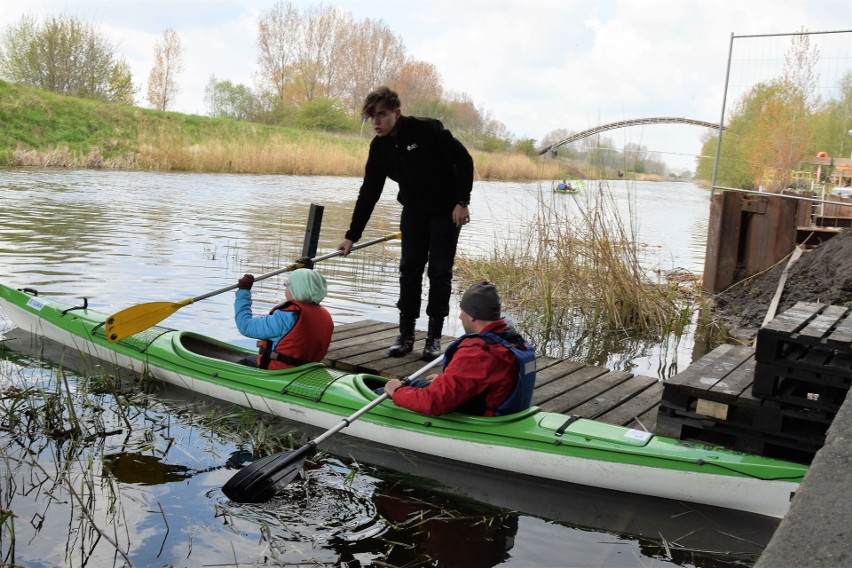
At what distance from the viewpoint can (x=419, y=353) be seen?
6184mm

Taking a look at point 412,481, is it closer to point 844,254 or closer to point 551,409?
point 551,409

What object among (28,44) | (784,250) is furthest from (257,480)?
(28,44)

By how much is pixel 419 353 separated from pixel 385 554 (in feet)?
8.96

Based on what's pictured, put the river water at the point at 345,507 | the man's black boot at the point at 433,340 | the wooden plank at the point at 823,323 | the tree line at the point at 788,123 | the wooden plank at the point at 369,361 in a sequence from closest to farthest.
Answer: the river water at the point at 345,507 → the wooden plank at the point at 823,323 → the wooden plank at the point at 369,361 → the man's black boot at the point at 433,340 → the tree line at the point at 788,123

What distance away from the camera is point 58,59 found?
110 feet

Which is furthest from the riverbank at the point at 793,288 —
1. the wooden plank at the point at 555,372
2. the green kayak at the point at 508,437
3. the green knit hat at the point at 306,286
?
the green knit hat at the point at 306,286

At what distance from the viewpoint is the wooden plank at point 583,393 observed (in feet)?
16.7

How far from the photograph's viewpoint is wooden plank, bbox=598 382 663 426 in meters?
4.91

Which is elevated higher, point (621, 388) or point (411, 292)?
point (411, 292)

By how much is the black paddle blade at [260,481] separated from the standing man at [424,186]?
7.19 ft

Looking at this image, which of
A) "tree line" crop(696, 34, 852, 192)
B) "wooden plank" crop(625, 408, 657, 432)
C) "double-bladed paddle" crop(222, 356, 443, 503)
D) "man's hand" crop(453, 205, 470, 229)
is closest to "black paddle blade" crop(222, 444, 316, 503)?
"double-bladed paddle" crop(222, 356, 443, 503)

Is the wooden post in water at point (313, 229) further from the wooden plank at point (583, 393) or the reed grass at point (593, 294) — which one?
the reed grass at point (593, 294)

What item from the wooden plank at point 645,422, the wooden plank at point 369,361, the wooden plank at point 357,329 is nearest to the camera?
the wooden plank at point 645,422

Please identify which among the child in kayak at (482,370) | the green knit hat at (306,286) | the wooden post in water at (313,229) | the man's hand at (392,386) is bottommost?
the man's hand at (392,386)
